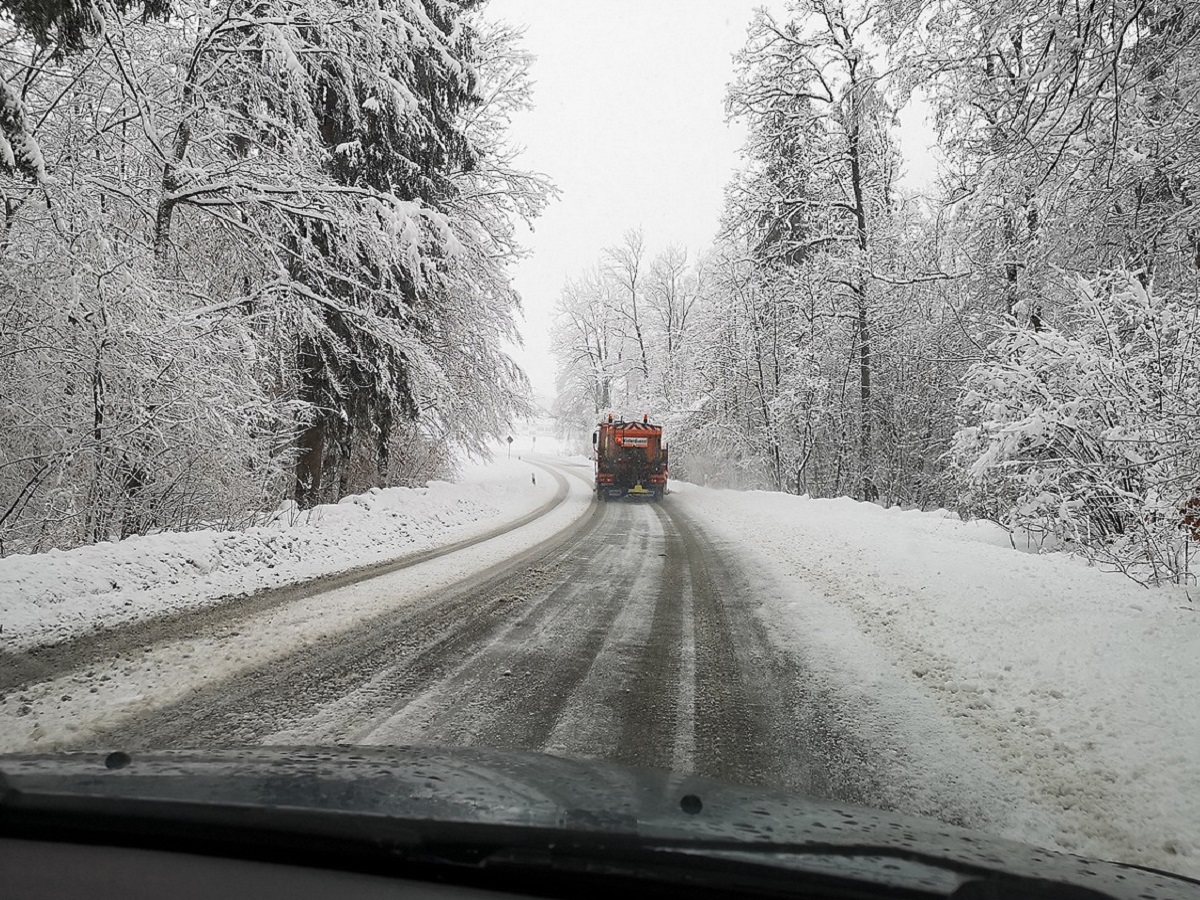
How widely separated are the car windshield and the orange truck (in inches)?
239

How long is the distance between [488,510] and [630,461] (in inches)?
288

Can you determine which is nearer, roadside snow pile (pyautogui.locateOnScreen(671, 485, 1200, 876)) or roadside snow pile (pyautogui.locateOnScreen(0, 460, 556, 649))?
roadside snow pile (pyautogui.locateOnScreen(671, 485, 1200, 876))

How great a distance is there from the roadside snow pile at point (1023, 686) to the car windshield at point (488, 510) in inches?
1.1

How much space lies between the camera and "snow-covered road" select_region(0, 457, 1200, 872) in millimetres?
2695

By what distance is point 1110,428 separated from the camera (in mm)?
6215

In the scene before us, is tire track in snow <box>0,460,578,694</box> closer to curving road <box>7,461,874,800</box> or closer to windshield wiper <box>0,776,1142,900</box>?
curving road <box>7,461,874,800</box>

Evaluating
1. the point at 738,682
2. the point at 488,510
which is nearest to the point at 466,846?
the point at 738,682

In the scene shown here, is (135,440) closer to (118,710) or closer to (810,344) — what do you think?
(118,710)

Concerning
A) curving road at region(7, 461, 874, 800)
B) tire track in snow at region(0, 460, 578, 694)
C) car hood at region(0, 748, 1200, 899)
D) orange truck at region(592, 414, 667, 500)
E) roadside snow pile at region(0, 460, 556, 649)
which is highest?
orange truck at region(592, 414, 667, 500)

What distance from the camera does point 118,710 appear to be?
122 inches

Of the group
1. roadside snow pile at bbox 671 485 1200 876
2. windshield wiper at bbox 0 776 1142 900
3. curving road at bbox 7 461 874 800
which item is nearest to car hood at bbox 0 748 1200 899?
windshield wiper at bbox 0 776 1142 900

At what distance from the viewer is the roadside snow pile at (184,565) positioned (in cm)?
454

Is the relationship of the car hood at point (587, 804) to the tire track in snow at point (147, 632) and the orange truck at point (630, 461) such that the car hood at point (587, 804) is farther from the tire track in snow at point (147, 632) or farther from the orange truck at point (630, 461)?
the orange truck at point (630, 461)

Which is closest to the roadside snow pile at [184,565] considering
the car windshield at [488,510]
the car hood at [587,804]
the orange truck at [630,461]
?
the car windshield at [488,510]
